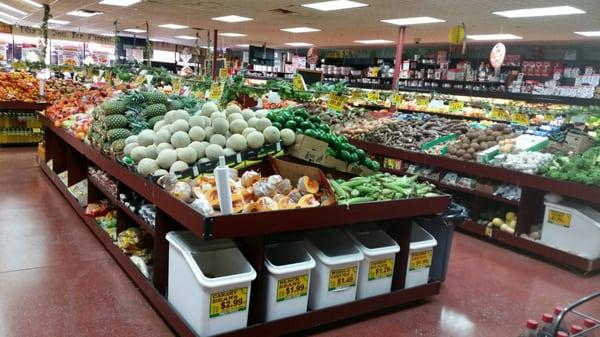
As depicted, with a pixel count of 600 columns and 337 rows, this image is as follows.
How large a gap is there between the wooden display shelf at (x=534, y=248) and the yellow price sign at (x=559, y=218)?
0.25 meters

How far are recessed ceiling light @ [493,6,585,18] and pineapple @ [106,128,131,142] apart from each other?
7.16 m

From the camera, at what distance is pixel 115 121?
3.99 meters

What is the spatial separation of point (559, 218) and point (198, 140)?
139 inches

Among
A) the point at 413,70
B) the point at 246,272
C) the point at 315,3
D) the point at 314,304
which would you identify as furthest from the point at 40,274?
the point at 413,70

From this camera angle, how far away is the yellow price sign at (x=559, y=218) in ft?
14.5

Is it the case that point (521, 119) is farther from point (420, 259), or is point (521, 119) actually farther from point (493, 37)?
point (493, 37)

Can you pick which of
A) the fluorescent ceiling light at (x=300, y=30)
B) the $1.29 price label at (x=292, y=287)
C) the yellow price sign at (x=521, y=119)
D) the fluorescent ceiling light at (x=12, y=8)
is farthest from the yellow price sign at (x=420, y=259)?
the fluorescent ceiling light at (x=12, y=8)

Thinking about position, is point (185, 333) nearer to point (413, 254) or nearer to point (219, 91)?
point (413, 254)

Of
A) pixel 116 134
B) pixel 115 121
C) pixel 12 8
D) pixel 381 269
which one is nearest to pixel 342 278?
pixel 381 269

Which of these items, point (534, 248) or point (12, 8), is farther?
point (12, 8)

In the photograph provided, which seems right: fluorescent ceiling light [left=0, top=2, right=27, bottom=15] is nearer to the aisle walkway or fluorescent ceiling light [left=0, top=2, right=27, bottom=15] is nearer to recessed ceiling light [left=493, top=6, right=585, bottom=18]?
the aisle walkway

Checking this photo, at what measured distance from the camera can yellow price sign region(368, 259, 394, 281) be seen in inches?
123

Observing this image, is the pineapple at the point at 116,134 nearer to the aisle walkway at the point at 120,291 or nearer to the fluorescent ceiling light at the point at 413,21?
the aisle walkway at the point at 120,291

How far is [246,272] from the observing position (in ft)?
8.69
